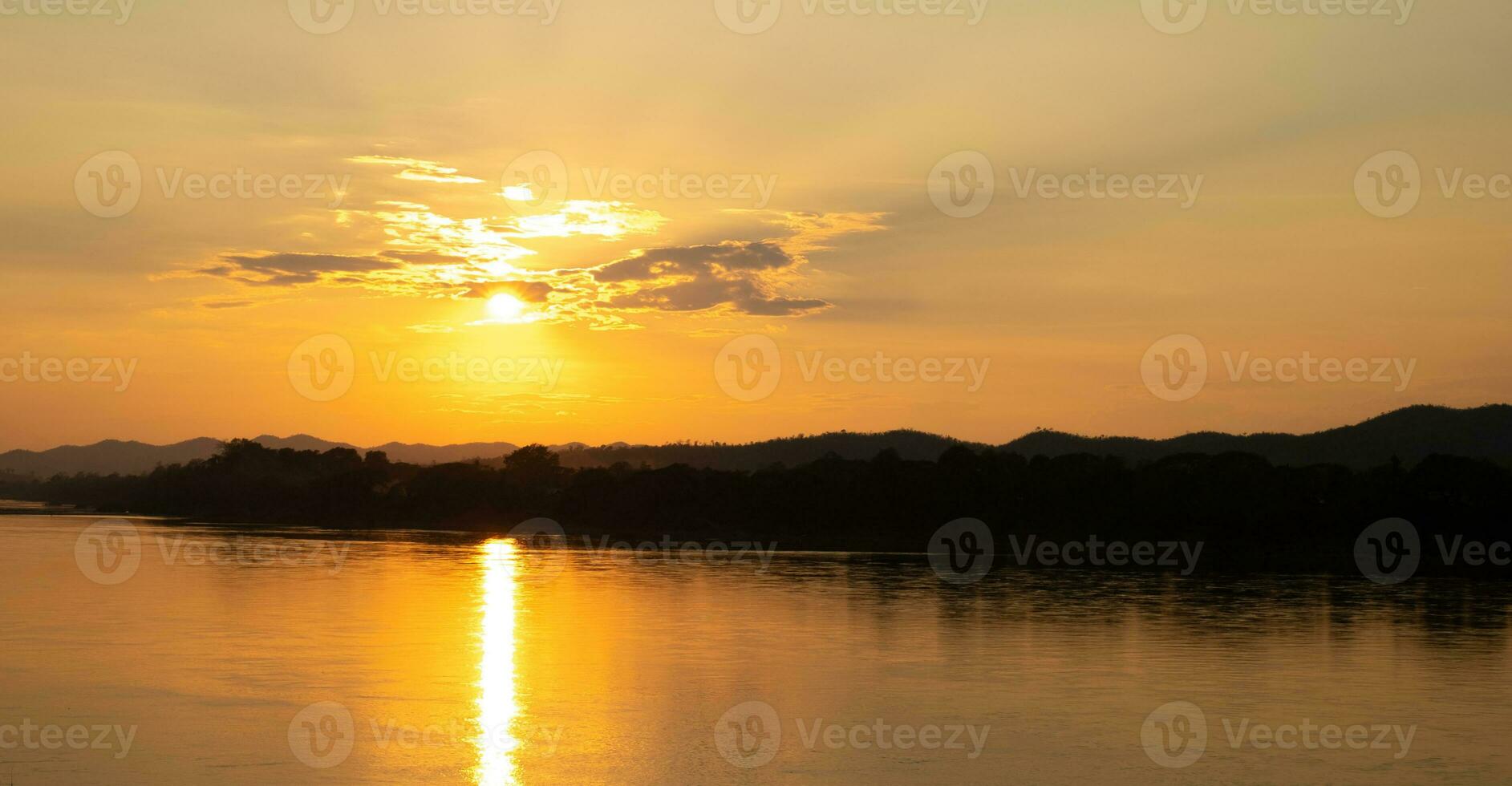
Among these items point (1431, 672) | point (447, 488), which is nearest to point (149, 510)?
point (447, 488)

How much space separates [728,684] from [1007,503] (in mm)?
66273

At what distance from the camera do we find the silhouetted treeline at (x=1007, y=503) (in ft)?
258

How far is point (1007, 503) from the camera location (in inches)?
3501

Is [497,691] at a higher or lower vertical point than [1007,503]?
lower

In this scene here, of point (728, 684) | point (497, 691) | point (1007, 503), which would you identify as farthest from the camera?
point (1007, 503)

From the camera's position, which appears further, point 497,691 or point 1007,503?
point 1007,503

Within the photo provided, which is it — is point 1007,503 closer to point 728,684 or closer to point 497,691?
point 728,684

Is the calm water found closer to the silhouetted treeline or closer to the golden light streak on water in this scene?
the golden light streak on water

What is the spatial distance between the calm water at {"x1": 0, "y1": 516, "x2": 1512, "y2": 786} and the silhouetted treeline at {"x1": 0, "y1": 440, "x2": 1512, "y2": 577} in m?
31.8

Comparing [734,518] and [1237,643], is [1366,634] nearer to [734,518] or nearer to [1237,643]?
[1237,643]

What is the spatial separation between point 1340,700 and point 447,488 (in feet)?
339

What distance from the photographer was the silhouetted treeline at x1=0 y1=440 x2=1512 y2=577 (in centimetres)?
7850

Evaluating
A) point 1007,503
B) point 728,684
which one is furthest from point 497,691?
point 1007,503

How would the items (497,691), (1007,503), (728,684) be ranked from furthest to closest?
(1007,503), (728,684), (497,691)
